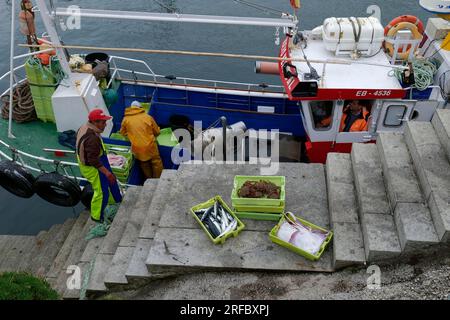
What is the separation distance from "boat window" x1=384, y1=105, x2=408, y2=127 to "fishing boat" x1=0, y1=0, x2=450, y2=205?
0.8 inches

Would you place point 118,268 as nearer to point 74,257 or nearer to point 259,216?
point 74,257

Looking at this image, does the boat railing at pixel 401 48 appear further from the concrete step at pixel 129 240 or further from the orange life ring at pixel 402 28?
the concrete step at pixel 129 240

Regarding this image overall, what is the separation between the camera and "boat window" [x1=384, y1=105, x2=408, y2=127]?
8.36 m

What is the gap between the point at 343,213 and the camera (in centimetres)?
615

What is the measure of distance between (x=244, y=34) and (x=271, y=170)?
11858 millimetres

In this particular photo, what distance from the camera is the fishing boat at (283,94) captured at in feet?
26.5

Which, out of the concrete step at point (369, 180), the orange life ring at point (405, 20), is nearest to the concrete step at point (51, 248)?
the concrete step at point (369, 180)

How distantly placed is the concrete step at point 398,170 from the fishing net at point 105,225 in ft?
14.6

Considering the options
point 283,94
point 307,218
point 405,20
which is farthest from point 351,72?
point 307,218

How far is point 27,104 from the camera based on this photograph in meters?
10.2

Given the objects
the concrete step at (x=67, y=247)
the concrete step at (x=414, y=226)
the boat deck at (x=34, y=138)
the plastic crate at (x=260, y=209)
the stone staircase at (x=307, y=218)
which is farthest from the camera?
the boat deck at (x=34, y=138)

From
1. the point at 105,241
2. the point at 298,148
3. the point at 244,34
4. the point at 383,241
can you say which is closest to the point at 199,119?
the point at 298,148

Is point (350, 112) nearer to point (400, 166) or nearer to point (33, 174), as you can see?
point (400, 166)

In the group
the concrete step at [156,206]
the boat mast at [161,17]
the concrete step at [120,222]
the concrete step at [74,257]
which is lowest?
the concrete step at [74,257]
